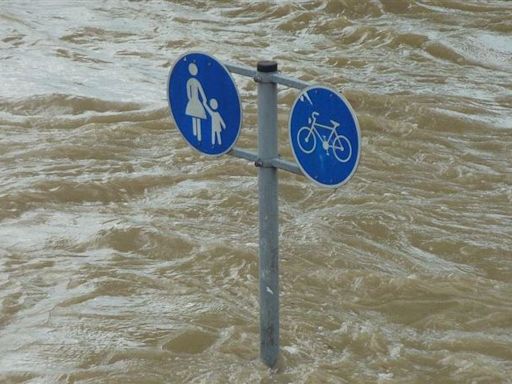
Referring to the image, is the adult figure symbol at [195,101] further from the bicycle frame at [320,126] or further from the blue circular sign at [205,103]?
the bicycle frame at [320,126]

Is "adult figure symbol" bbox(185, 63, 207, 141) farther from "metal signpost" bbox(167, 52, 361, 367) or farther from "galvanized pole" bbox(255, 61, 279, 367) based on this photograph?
"galvanized pole" bbox(255, 61, 279, 367)

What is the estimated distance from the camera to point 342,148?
3334 millimetres

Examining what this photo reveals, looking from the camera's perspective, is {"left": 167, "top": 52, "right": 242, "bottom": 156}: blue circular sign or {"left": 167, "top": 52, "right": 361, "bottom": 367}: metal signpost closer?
{"left": 167, "top": 52, "right": 361, "bottom": 367}: metal signpost

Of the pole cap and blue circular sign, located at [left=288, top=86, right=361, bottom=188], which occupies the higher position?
the pole cap

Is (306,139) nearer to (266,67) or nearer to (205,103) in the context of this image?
(266,67)

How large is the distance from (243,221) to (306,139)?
7.71ft

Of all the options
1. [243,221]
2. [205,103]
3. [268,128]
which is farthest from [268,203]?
[243,221]

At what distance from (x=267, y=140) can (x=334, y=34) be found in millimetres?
6167

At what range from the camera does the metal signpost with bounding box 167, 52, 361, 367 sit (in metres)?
3.33

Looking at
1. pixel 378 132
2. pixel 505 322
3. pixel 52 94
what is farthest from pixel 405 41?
pixel 505 322

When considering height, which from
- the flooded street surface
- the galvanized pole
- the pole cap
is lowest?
the flooded street surface

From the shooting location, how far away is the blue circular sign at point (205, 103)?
141 inches

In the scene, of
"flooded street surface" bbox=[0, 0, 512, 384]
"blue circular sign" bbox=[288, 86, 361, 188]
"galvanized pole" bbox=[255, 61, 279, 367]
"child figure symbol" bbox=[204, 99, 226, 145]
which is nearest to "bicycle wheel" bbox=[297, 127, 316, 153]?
"blue circular sign" bbox=[288, 86, 361, 188]

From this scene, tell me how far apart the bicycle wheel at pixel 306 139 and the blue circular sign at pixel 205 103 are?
246 mm
